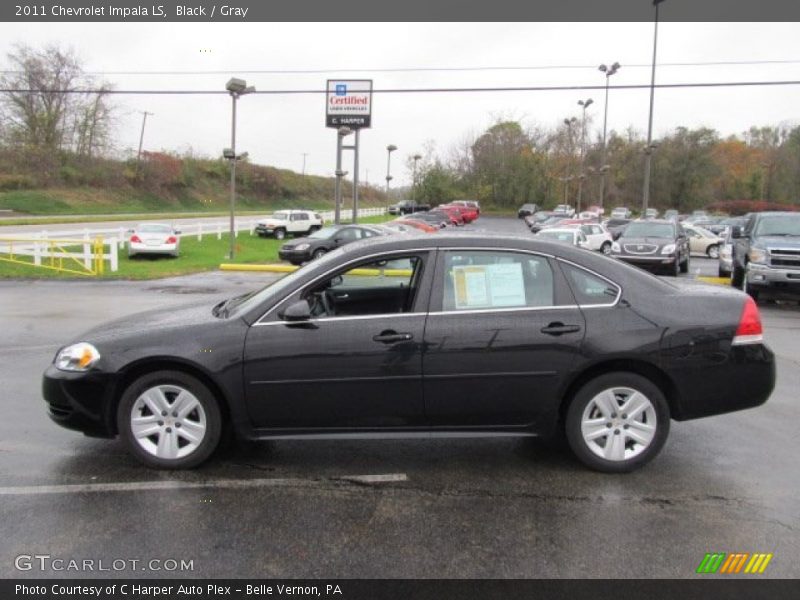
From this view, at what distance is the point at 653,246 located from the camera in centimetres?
1881

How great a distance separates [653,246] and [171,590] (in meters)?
18.2

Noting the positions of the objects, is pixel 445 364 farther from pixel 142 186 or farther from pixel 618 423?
pixel 142 186

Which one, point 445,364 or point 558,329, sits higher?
point 558,329

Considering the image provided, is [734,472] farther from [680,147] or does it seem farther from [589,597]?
[680,147]

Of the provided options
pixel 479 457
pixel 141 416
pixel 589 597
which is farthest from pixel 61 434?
pixel 589 597

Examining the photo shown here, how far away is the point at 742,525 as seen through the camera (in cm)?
366

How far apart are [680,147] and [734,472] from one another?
88.5 m

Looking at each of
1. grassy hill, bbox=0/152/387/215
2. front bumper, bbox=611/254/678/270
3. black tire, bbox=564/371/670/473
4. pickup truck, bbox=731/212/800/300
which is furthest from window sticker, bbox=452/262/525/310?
grassy hill, bbox=0/152/387/215

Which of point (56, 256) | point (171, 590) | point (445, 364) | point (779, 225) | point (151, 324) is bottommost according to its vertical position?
point (171, 590)

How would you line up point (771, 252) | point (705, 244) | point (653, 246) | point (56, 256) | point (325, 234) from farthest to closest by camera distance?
1. point (705, 244)
2. point (325, 234)
3. point (56, 256)
4. point (653, 246)
5. point (771, 252)

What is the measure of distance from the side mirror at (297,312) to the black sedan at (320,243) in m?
18.5

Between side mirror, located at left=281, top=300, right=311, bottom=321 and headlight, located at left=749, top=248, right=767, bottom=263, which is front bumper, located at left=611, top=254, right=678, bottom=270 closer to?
headlight, located at left=749, top=248, right=767, bottom=263

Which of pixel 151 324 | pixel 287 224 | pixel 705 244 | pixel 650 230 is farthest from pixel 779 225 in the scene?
pixel 287 224

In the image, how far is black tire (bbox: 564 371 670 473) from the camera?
428 cm
